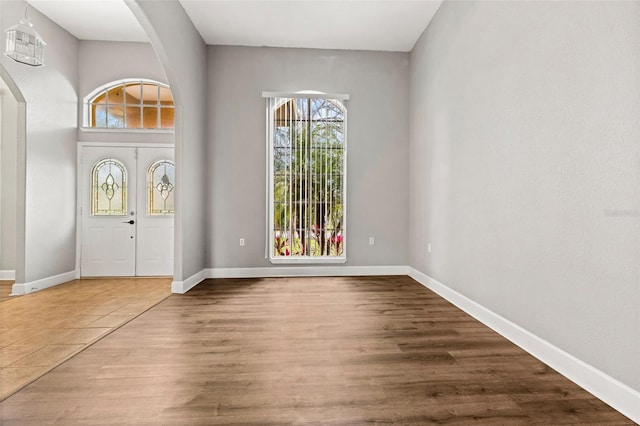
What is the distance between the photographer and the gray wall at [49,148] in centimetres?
437

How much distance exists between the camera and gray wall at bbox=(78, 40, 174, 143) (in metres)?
5.27

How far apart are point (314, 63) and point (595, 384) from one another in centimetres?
497

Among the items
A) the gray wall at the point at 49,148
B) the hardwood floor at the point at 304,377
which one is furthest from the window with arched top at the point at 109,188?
the hardwood floor at the point at 304,377

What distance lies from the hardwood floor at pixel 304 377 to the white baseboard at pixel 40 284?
2.22 meters

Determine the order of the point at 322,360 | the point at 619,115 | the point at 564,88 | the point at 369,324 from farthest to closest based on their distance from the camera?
the point at 369,324 < the point at 322,360 < the point at 564,88 < the point at 619,115

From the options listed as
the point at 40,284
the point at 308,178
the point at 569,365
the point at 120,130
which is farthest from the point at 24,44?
the point at 569,365

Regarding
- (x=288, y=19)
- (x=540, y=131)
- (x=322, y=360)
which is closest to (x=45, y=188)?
(x=288, y=19)

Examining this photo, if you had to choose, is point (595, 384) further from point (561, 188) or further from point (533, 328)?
point (561, 188)

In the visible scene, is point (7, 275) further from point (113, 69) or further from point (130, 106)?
point (113, 69)

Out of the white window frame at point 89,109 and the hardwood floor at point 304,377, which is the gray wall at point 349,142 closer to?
the white window frame at point 89,109

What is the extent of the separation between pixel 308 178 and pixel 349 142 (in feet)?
2.78

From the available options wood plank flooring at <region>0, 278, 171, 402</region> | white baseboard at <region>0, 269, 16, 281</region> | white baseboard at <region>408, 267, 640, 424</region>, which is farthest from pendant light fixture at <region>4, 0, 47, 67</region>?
white baseboard at <region>408, 267, 640, 424</region>

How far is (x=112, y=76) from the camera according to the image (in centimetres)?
532

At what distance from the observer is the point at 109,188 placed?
5.32m
